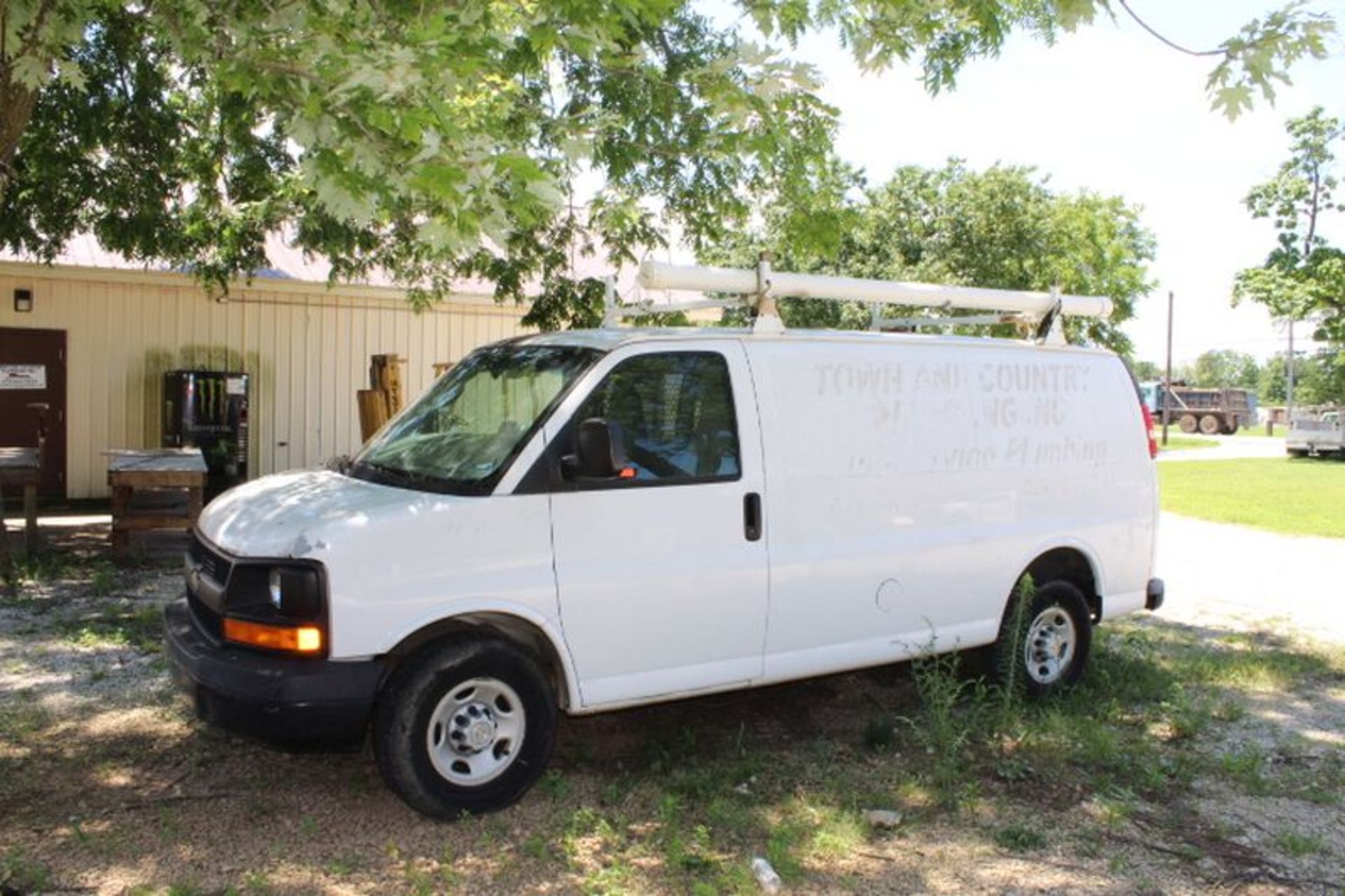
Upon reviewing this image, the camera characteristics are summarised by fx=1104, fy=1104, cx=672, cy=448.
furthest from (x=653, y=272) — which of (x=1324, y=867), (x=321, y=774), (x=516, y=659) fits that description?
(x=1324, y=867)

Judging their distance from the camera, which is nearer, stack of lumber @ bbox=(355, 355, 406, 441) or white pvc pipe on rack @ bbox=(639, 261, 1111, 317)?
white pvc pipe on rack @ bbox=(639, 261, 1111, 317)

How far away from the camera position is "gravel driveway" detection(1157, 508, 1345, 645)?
895 cm

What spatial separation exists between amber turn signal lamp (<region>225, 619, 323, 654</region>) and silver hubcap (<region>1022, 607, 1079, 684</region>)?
3807 millimetres

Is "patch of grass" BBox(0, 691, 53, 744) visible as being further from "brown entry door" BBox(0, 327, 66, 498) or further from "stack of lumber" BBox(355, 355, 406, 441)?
"brown entry door" BBox(0, 327, 66, 498)

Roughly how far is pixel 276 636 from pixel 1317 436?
37443mm

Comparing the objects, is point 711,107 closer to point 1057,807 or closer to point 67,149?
point 1057,807

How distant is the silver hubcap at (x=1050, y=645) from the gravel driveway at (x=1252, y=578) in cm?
189

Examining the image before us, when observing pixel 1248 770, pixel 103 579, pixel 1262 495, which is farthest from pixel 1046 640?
pixel 1262 495

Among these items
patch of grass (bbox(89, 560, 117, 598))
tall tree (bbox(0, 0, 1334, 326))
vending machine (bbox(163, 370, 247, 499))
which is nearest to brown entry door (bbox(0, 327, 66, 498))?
vending machine (bbox(163, 370, 247, 499))

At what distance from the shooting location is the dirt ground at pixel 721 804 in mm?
4004

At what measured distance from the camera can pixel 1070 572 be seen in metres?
6.25

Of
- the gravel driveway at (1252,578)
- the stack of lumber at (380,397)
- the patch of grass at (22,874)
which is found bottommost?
the patch of grass at (22,874)

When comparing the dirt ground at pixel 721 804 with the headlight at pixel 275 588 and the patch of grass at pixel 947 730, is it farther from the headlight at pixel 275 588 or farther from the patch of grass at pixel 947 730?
the headlight at pixel 275 588

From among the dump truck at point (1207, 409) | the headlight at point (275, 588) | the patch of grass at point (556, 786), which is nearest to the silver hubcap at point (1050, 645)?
the patch of grass at point (556, 786)
